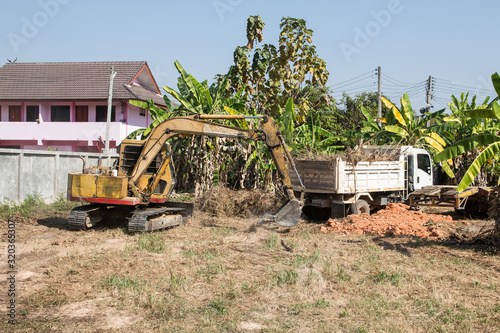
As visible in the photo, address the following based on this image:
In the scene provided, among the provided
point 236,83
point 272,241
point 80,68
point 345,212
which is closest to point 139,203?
point 272,241

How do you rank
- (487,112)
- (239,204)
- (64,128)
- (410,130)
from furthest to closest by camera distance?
(64,128)
(410,130)
(239,204)
(487,112)

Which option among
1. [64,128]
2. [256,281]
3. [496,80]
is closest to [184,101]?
[496,80]

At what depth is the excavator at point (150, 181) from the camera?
1228 cm

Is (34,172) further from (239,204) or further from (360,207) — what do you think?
(360,207)

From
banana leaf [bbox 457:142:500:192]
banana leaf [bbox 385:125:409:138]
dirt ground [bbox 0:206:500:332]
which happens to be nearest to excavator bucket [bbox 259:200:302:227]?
dirt ground [bbox 0:206:500:332]

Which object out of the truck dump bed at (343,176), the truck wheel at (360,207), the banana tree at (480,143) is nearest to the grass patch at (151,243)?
the truck dump bed at (343,176)

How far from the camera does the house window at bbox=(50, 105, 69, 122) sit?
3500cm

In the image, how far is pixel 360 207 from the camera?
48.0 ft

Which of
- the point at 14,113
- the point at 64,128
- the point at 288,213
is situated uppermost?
the point at 14,113

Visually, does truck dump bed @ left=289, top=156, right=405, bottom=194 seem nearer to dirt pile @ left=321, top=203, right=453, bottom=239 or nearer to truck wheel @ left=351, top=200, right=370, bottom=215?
truck wheel @ left=351, top=200, right=370, bottom=215

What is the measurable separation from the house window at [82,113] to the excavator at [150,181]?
877 inches

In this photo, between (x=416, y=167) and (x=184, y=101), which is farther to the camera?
(x=184, y=101)

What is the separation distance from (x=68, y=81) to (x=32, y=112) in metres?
3.51

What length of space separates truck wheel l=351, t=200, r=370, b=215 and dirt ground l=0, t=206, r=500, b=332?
153 centimetres
